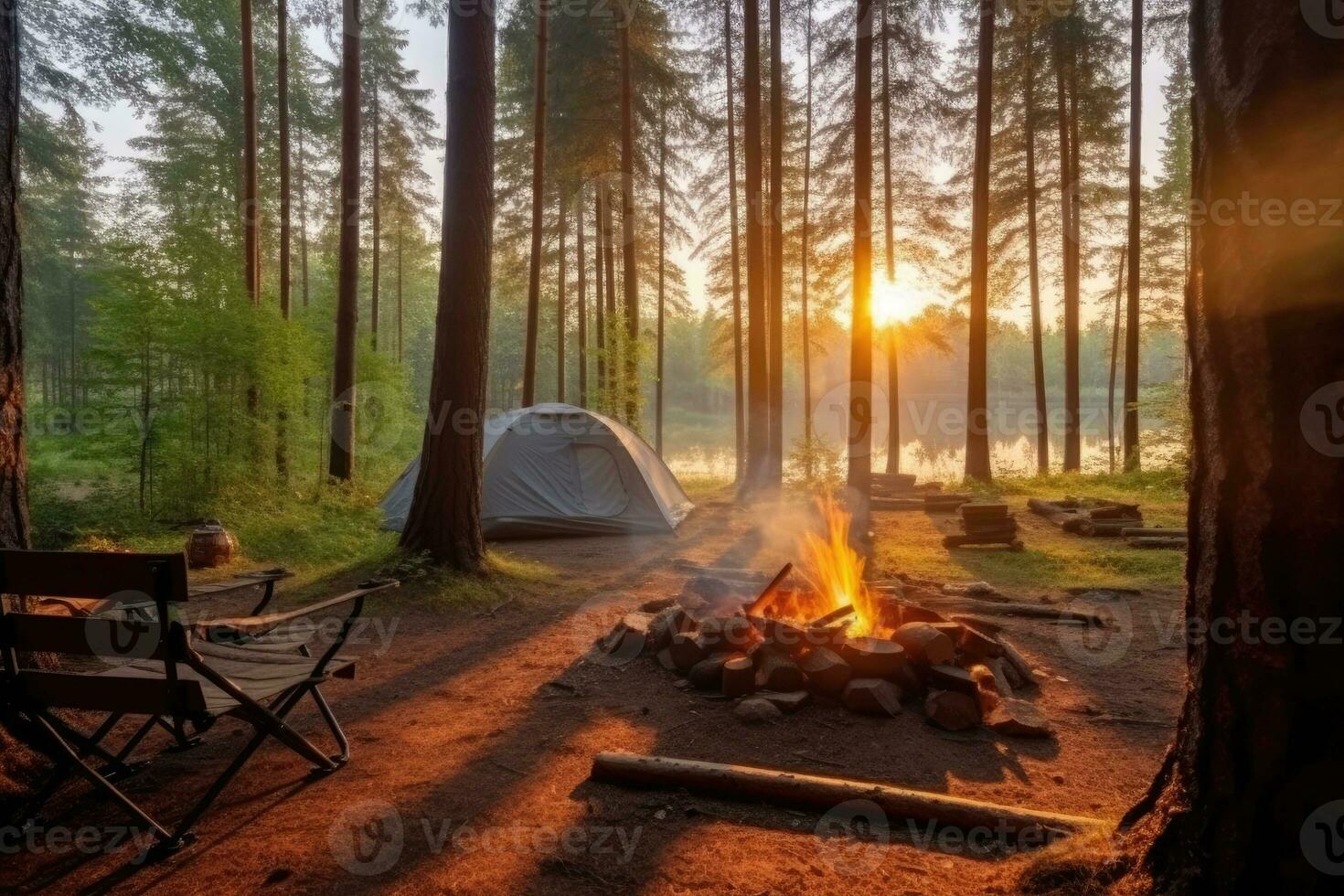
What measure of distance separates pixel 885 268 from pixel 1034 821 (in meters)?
17.8

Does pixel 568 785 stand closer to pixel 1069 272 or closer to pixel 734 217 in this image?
Answer: pixel 734 217

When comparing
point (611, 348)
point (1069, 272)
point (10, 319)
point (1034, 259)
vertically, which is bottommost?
point (10, 319)

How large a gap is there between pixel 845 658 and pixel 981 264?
38.8 feet

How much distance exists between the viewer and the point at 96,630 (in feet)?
7.80

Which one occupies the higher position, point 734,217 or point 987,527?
point 734,217

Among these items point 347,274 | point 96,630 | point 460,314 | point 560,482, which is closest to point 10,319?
point 96,630

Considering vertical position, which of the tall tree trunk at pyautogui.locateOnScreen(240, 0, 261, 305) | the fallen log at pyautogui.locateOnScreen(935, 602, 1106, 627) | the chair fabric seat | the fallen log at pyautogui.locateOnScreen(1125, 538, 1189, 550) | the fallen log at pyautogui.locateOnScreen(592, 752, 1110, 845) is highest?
the tall tree trunk at pyautogui.locateOnScreen(240, 0, 261, 305)

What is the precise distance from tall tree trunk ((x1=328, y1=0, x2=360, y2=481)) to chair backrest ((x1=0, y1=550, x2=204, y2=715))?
9.63 meters

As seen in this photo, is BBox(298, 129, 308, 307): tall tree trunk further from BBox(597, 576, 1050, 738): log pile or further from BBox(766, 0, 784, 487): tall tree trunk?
BBox(597, 576, 1050, 738): log pile

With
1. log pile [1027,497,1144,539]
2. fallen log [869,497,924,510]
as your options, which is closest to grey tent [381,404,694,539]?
fallen log [869,497,924,510]

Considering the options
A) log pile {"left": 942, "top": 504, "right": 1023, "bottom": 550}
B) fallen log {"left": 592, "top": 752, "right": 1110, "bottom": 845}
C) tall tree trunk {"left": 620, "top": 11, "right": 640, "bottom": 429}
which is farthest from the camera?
tall tree trunk {"left": 620, "top": 11, "right": 640, "bottom": 429}

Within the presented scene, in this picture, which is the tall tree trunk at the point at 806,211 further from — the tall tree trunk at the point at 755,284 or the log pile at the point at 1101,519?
the log pile at the point at 1101,519

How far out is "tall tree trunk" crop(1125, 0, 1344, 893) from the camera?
1508 mm

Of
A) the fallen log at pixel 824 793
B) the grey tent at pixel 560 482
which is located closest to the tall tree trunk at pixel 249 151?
the grey tent at pixel 560 482
